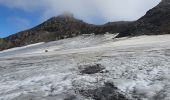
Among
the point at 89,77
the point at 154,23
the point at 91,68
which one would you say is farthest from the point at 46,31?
the point at 89,77

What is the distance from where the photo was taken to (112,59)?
15.3 metres

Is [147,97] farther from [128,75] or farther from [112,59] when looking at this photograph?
[112,59]

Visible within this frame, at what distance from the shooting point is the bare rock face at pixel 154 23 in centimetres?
3073

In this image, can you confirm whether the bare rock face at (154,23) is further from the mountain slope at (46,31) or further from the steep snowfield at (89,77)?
the mountain slope at (46,31)

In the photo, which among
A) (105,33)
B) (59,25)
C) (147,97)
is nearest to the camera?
(147,97)

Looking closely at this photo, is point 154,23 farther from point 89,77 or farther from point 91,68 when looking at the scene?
point 89,77

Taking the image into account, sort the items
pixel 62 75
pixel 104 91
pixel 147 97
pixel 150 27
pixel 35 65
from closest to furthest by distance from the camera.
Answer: pixel 147 97, pixel 104 91, pixel 62 75, pixel 35 65, pixel 150 27

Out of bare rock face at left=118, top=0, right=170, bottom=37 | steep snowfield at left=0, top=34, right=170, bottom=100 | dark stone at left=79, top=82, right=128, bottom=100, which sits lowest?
dark stone at left=79, top=82, right=128, bottom=100

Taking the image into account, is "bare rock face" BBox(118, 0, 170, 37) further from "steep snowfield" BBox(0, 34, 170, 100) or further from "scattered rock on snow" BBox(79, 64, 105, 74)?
"scattered rock on snow" BBox(79, 64, 105, 74)

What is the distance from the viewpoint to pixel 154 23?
109 ft

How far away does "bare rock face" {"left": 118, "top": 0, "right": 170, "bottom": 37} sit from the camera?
3073 cm

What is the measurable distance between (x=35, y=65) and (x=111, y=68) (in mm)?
4216

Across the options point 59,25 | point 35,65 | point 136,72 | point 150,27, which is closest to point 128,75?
point 136,72

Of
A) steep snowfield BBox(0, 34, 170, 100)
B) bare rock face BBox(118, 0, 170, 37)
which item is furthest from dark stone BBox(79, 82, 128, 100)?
bare rock face BBox(118, 0, 170, 37)
